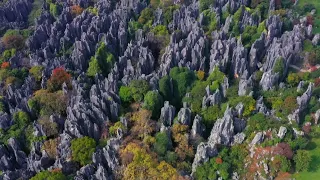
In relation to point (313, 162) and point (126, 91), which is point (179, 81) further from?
point (313, 162)

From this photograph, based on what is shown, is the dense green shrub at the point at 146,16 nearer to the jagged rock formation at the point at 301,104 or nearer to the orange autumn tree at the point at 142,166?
the jagged rock formation at the point at 301,104

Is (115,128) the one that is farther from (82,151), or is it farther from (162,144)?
(162,144)

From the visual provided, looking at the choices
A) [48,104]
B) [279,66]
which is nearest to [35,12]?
[48,104]

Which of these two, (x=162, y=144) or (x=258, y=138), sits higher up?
(x=162, y=144)

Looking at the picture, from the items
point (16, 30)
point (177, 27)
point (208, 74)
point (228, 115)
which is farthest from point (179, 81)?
point (16, 30)

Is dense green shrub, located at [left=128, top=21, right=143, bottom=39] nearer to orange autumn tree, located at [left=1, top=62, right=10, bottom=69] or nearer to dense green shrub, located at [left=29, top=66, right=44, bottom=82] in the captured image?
dense green shrub, located at [left=29, top=66, right=44, bottom=82]

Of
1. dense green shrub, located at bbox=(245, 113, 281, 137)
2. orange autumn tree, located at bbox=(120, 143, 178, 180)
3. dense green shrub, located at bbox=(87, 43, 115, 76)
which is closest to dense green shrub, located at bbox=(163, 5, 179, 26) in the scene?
dense green shrub, located at bbox=(87, 43, 115, 76)
